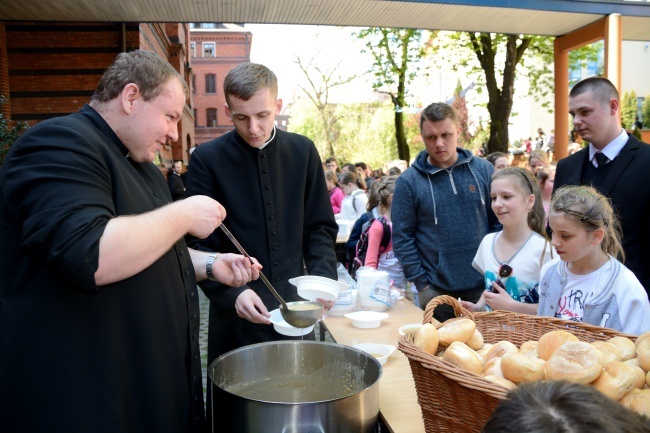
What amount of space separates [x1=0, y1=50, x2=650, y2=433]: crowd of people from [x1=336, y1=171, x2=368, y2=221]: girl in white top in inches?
184

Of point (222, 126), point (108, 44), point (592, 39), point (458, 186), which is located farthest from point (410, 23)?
point (222, 126)

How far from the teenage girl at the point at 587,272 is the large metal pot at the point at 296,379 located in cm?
101

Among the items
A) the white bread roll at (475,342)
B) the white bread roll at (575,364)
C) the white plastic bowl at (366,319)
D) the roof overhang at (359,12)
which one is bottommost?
the white plastic bowl at (366,319)

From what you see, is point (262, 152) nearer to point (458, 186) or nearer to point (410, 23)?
point (458, 186)

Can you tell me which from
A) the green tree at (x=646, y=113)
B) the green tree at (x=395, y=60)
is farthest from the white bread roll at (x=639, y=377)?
the green tree at (x=646, y=113)

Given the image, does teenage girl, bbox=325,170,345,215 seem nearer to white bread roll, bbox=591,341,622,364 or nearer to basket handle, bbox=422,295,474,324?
basket handle, bbox=422,295,474,324

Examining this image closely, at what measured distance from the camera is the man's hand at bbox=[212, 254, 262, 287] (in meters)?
1.80

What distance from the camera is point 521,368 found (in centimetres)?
118

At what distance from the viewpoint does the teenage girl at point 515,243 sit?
2.68m

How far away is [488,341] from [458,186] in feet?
5.42

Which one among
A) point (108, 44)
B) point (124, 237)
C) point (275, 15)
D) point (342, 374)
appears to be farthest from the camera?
point (108, 44)

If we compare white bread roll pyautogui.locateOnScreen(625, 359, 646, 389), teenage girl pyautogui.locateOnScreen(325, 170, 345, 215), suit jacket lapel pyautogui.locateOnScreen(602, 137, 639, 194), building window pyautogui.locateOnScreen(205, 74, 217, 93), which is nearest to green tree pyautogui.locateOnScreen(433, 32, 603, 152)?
teenage girl pyautogui.locateOnScreen(325, 170, 345, 215)

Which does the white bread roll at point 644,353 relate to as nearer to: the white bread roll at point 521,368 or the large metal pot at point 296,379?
the white bread roll at point 521,368

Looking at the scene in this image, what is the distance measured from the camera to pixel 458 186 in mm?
Answer: 3211
